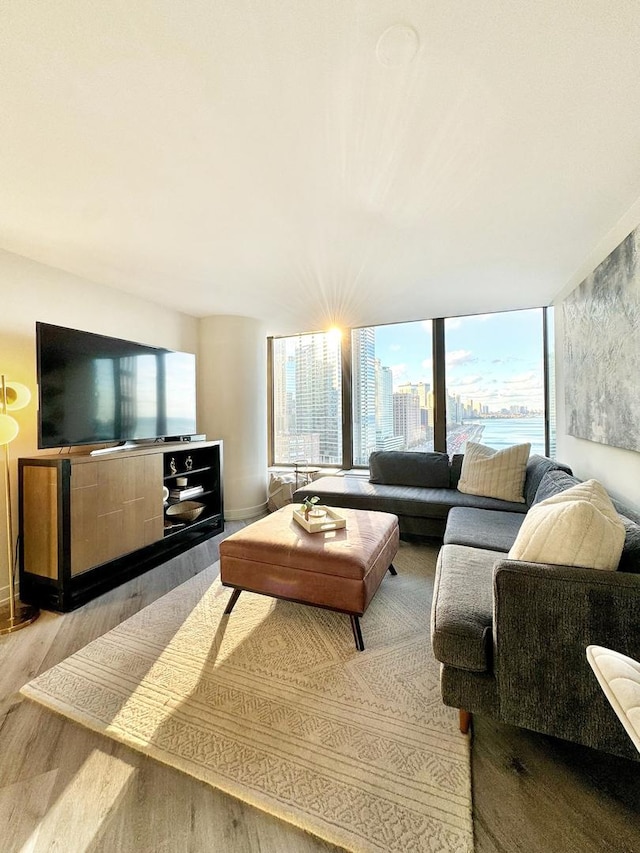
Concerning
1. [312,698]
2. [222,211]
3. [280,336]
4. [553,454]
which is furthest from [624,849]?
[280,336]

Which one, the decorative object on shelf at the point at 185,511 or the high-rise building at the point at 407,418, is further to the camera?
the high-rise building at the point at 407,418

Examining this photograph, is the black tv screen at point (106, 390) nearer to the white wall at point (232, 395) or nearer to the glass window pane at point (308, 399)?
the white wall at point (232, 395)

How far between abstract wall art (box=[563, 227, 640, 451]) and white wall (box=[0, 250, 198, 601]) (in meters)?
3.74

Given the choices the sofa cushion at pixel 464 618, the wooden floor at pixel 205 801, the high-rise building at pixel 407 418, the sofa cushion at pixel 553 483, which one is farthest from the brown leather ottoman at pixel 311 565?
the high-rise building at pixel 407 418

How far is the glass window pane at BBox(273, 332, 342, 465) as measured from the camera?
462 cm

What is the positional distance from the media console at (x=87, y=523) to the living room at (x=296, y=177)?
0.61 feet

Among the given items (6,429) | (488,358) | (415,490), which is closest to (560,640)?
(415,490)

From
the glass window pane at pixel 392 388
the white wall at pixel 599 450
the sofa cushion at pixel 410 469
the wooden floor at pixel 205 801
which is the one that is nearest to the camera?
the wooden floor at pixel 205 801

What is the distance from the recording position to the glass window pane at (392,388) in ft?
13.8

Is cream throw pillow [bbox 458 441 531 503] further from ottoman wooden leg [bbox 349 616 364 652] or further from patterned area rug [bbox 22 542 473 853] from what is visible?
ottoman wooden leg [bbox 349 616 364 652]

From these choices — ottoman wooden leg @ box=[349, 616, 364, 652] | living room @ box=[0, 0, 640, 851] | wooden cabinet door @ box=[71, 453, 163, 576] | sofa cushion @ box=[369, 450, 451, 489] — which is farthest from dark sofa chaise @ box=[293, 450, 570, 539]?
ottoman wooden leg @ box=[349, 616, 364, 652]

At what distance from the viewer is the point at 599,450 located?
245cm

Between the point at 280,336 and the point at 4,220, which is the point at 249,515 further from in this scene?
the point at 4,220

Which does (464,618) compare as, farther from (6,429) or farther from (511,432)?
(511,432)
